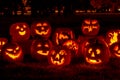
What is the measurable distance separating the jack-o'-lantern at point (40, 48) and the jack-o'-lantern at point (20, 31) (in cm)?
118

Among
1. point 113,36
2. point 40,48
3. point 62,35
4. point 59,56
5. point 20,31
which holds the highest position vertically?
point 20,31

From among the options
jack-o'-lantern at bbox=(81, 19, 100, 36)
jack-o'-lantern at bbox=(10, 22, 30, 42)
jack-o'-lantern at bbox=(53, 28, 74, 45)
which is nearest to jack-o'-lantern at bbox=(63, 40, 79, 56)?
jack-o'-lantern at bbox=(53, 28, 74, 45)

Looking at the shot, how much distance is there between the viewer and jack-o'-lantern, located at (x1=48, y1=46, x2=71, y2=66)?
776cm

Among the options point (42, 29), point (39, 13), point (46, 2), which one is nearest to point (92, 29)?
point (42, 29)

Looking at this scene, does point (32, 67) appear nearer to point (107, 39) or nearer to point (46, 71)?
point (46, 71)

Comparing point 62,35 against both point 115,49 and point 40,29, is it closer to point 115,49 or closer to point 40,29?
point 40,29

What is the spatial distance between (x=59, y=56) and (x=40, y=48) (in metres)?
0.69

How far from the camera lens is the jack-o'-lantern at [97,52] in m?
7.80

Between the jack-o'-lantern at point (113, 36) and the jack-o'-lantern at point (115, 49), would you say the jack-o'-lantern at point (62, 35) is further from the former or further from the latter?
→ the jack-o'-lantern at point (115, 49)

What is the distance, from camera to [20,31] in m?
9.48

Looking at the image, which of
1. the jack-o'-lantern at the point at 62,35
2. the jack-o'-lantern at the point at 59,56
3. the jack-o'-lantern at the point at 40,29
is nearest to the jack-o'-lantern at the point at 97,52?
the jack-o'-lantern at the point at 59,56

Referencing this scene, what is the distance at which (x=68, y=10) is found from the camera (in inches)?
848

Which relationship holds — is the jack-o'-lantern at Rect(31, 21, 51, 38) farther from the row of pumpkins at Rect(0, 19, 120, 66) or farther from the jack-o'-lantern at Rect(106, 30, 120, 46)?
the jack-o'-lantern at Rect(106, 30, 120, 46)

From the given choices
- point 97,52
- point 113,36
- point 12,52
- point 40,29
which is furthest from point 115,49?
point 12,52
